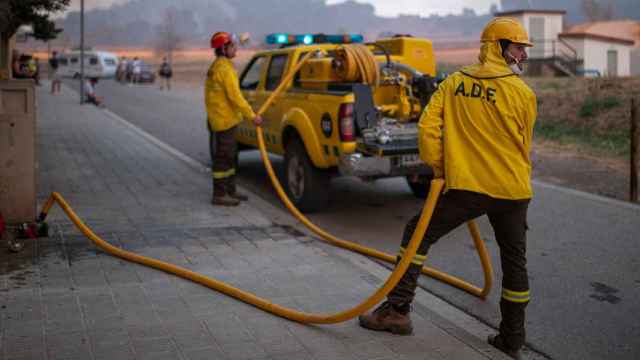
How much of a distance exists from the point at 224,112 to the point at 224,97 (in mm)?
193

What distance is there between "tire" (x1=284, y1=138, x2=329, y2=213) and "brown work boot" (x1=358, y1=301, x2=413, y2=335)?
13.8 feet

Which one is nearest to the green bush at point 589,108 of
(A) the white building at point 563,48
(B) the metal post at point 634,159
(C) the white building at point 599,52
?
(B) the metal post at point 634,159

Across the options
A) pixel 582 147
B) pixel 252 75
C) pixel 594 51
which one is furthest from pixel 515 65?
pixel 594 51

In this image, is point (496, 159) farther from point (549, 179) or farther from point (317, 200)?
point (549, 179)

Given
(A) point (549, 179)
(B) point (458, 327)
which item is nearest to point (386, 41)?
(A) point (549, 179)

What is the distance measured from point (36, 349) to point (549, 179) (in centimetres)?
913

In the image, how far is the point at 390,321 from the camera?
4895 mm

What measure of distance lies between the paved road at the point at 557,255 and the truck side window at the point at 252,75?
1.44m

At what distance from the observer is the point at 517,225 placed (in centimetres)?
466

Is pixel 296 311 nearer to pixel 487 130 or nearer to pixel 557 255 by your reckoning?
pixel 487 130

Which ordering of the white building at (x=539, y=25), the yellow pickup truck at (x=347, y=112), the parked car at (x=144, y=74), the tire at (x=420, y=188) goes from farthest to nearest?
the parked car at (x=144, y=74) < the white building at (x=539, y=25) < the tire at (x=420, y=188) < the yellow pickup truck at (x=347, y=112)

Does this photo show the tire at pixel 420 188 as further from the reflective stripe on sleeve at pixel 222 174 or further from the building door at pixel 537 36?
the building door at pixel 537 36

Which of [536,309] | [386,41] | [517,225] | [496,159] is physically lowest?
[536,309]

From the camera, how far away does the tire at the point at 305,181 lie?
909 cm
